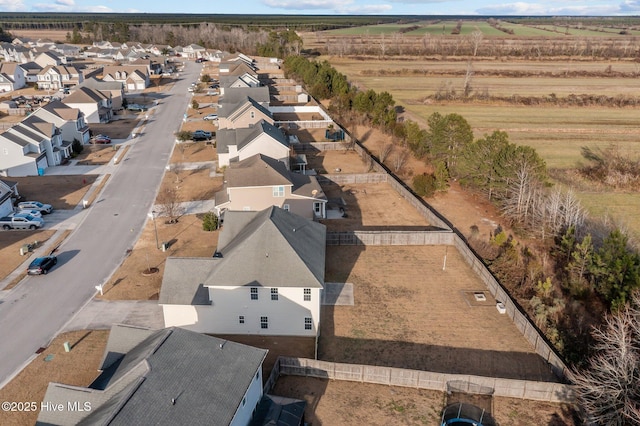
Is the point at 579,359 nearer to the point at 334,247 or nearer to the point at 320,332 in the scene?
the point at 320,332

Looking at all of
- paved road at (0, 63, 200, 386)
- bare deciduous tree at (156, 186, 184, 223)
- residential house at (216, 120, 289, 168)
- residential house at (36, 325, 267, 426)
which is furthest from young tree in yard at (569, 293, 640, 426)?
residential house at (216, 120, 289, 168)

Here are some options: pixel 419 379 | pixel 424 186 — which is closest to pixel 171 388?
pixel 419 379

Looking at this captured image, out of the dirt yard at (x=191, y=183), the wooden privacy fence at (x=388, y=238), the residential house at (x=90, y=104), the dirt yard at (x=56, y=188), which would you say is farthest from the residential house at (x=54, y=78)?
the wooden privacy fence at (x=388, y=238)

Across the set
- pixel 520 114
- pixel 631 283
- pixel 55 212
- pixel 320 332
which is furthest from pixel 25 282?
pixel 520 114

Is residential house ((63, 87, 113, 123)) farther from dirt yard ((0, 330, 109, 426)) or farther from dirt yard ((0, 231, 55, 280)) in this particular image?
dirt yard ((0, 330, 109, 426))

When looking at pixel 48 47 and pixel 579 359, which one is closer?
pixel 579 359

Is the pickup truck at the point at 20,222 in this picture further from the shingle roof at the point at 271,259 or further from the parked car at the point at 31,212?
the shingle roof at the point at 271,259

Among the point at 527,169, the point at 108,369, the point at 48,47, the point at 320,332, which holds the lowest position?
the point at 320,332
